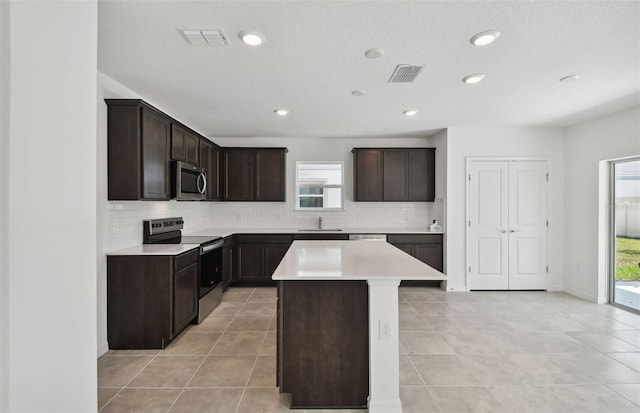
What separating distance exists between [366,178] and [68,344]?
451cm

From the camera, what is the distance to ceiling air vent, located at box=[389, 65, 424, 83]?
2590mm

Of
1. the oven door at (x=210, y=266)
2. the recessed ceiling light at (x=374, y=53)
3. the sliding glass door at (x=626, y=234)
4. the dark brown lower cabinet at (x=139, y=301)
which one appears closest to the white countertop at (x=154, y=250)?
the dark brown lower cabinet at (x=139, y=301)

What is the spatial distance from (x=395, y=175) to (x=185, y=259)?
143 inches

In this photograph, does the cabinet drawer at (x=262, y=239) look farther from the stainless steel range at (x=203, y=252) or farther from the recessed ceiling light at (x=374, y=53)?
the recessed ceiling light at (x=374, y=53)

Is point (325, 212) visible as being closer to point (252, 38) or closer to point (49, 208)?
point (252, 38)

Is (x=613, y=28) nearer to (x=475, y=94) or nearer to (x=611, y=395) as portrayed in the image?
(x=475, y=94)

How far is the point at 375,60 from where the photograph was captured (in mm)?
2465

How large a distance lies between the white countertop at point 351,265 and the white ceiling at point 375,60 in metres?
1.62

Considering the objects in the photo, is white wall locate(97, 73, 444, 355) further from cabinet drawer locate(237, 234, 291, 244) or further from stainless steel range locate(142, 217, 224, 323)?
stainless steel range locate(142, 217, 224, 323)

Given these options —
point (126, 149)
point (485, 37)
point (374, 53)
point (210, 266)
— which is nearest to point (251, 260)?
point (210, 266)

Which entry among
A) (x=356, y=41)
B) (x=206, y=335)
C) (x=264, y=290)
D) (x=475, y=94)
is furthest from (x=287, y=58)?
(x=264, y=290)

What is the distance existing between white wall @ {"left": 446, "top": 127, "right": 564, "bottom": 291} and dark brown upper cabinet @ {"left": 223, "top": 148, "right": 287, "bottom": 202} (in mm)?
2760

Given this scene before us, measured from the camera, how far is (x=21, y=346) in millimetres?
1073

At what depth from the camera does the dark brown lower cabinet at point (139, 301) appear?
108 inches
